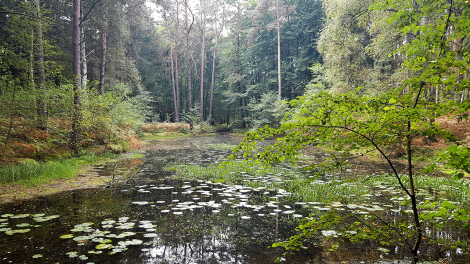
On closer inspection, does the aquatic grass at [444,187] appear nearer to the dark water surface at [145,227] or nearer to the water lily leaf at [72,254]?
the dark water surface at [145,227]

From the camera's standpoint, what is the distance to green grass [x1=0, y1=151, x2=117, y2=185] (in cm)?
638

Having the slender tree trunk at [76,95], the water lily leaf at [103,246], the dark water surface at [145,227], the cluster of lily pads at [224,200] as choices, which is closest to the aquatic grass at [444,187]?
the cluster of lily pads at [224,200]

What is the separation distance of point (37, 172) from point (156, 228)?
5.35m

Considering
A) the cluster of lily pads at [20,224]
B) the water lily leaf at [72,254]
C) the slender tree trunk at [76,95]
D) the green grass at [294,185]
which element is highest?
Result: the slender tree trunk at [76,95]

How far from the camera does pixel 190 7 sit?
32.9 meters

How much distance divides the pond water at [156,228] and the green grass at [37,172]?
1580mm

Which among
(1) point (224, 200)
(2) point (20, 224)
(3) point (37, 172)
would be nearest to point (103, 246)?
(2) point (20, 224)

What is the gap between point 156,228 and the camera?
4.07 meters

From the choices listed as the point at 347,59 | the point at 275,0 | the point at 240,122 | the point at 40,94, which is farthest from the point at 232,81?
the point at 40,94

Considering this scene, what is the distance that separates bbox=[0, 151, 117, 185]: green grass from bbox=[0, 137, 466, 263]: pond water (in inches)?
62.2

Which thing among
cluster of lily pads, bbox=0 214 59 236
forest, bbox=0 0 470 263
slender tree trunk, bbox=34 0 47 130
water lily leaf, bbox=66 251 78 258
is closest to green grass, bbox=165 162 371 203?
forest, bbox=0 0 470 263

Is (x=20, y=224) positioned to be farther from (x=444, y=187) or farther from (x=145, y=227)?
(x=444, y=187)

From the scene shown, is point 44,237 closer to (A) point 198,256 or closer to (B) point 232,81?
(A) point 198,256

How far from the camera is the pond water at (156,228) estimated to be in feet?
10.5
